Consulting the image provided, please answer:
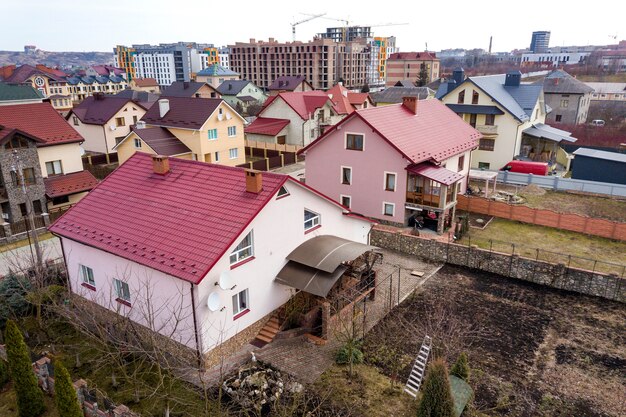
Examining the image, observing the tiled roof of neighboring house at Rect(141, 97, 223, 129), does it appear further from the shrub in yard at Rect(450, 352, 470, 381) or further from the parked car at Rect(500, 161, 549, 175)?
the shrub in yard at Rect(450, 352, 470, 381)

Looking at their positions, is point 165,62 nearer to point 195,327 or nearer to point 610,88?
point 610,88

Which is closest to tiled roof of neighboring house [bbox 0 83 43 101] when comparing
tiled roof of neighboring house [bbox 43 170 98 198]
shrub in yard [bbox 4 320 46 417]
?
tiled roof of neighboring house [bbox 43 170 98 198]

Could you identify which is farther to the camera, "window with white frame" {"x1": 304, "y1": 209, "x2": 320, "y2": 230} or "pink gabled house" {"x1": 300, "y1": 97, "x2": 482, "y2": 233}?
"pink gabled house" {"x1": 300, "y1": 97, "x2": 482, "y2": 233}

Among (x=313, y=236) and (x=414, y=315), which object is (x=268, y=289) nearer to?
(x=313, y=236)

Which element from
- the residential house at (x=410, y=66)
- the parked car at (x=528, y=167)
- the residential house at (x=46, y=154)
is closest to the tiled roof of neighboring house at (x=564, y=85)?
the parked car at (x=528, y=167)

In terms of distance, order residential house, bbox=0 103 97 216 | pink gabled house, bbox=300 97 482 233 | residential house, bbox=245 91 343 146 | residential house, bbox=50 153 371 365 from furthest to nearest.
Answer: residential house, bbox=245 91 343 146
residential house, bbox=0 103 97 216
pink gabled house, bbox=300 97 482 233
residential house, bbox=50 153 371 365

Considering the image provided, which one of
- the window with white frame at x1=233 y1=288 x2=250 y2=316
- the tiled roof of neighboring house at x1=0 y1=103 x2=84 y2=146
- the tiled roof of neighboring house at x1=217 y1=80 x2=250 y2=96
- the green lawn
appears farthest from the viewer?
the tiled roof of neighboring house at x1=217 y1=80 x2=250 y2=96

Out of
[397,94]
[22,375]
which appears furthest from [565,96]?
[22,375]
